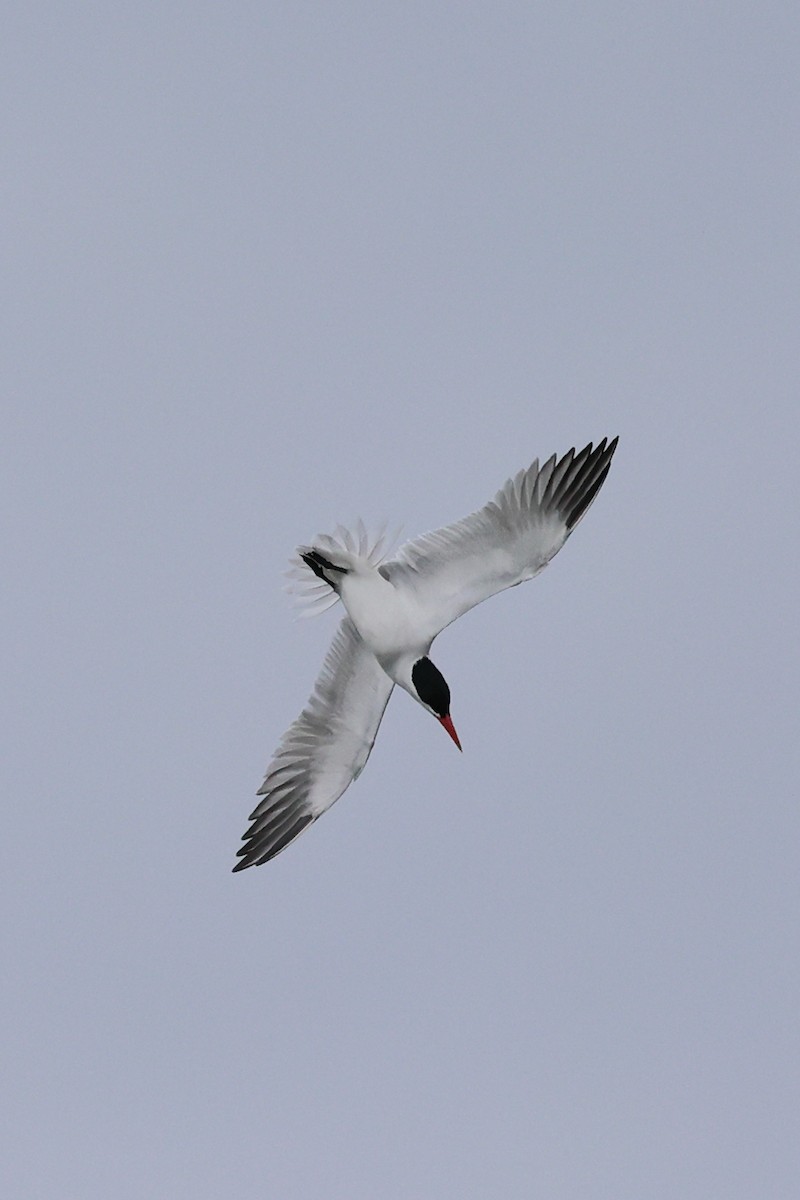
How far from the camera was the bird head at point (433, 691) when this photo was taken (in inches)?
628

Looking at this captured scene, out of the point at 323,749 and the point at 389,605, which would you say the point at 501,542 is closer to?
the point at 389,605

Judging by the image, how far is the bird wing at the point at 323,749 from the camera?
16609mm

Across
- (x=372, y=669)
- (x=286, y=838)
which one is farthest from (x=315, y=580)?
(x=286, y=838)

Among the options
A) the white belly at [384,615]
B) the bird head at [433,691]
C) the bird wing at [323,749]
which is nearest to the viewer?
the white belly at [384,615]

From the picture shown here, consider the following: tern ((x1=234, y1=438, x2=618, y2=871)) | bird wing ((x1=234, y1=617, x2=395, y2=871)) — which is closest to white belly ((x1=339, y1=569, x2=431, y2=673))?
tern ((x1=234, y1=438, x2=618, y2=871))

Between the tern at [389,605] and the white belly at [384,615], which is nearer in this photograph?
the tern at [389,605]

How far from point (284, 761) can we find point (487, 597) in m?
2.36

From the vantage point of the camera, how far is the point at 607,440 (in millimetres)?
15992

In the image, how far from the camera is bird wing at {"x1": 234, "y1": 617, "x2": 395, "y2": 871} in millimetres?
16609

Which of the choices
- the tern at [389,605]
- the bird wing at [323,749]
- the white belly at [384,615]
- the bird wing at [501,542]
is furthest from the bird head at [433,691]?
the bird wing at [323,749]

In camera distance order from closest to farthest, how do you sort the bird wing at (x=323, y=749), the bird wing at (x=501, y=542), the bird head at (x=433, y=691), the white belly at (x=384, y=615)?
the bird wing at (x=501, y=542) < the white belly at (x=384, y=615) < the bird head at (x=433, y=691) < the bird wing at (x=323, y=749)

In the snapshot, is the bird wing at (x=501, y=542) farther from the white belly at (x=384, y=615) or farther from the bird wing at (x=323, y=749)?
the bird wing at (x=323, y=749)

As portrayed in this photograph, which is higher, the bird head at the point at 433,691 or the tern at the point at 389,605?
the tern at the point at 389,605

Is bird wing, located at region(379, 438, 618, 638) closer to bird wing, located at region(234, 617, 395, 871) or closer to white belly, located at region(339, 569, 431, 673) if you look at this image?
white belly, located at region(339, 569, 431, 673)
